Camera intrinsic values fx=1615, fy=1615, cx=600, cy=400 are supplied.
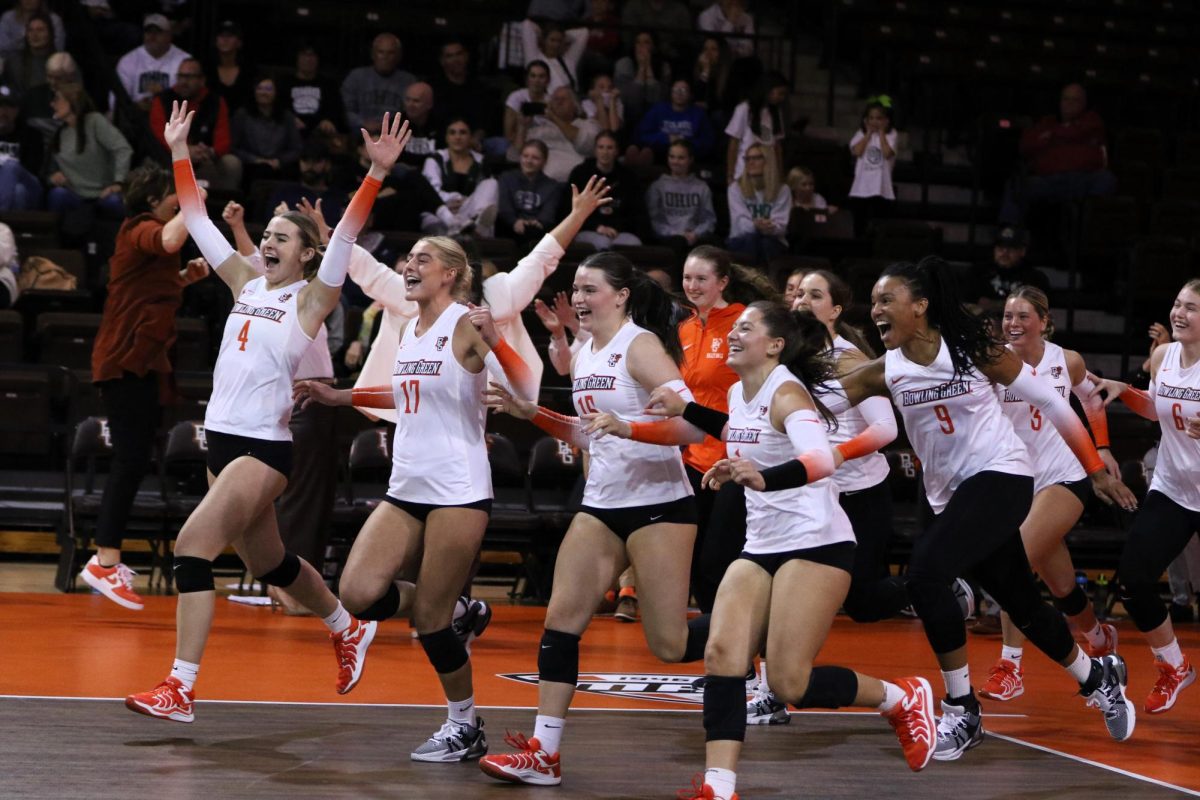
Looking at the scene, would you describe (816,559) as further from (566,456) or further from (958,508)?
(566,456)

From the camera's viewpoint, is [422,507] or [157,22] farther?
[157,22]

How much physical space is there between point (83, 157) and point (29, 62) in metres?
1.18

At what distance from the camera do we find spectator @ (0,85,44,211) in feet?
37.7

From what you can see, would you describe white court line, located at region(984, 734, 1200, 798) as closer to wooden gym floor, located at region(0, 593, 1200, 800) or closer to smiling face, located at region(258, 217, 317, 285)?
wooden gym floor, located at region(0, 593, 1200, 800)

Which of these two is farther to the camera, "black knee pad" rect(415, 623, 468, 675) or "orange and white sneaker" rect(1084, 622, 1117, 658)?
"orange and white sneaker" rect(1084, 622, 1117, 658)

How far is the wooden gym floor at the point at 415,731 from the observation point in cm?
A: 508

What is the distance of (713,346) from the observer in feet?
22.6

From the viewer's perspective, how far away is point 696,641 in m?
5.59

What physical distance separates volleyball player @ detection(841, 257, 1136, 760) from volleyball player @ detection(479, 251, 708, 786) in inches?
33.1

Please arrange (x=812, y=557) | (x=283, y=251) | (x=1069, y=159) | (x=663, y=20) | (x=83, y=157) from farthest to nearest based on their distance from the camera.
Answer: (x=663, y=20) → (x=1069, y=159) → (x=83, y=157) → (x=283, y=251) → (x=812, y=557)

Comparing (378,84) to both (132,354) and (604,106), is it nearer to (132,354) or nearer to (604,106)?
(604,106)

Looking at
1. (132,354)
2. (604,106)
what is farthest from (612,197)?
(132,354)

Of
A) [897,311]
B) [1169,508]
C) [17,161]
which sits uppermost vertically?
[17,161]

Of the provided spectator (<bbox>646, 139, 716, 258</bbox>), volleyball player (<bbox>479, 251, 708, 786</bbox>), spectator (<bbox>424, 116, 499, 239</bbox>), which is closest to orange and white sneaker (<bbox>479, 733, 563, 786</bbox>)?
volleyball player (<bbox>479, 251, 708, 786</bbox>)
